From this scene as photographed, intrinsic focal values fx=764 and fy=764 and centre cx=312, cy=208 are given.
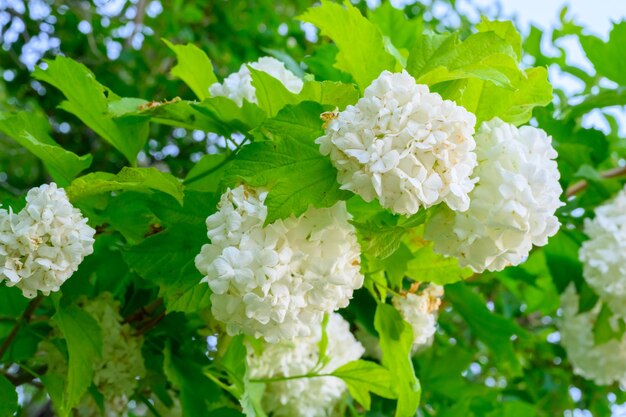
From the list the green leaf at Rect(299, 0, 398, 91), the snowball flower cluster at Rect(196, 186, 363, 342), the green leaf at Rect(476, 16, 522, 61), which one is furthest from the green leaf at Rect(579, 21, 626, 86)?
the snowball flower cluster at Rect(196, 186, 363, 342)

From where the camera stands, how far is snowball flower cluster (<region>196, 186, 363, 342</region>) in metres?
0.66

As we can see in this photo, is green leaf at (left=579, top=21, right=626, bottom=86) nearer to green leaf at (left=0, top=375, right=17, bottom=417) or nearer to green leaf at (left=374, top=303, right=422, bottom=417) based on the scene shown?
green leaf at (left=374, top=303, right=422, bottom=417)

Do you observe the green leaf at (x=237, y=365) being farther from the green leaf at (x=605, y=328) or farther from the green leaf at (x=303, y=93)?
the green leaf at (x=605, y=328)

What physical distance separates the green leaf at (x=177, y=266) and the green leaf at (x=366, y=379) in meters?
0.28

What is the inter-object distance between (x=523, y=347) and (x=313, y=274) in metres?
1.49

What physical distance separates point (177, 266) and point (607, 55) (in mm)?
704

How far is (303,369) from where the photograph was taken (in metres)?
1.10

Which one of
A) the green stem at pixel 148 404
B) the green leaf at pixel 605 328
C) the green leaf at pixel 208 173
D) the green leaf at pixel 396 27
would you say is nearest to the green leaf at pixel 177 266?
the green leaf at pixel 208 173

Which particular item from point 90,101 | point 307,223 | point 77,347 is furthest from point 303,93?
point 77,347

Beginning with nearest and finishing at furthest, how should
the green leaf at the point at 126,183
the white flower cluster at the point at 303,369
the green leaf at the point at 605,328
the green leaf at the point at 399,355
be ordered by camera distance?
the green leaf at the point at 126,183
the green leaf at the point at 399,355
the white flower cluster at the point at 303,369
the green leaf at the point at 605,328

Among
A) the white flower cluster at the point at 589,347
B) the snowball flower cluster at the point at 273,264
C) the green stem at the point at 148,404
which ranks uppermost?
the snowball flower cluster at the point at 273,264

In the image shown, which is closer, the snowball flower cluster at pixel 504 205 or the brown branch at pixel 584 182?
the snowball flower cluster at pixel 504 205

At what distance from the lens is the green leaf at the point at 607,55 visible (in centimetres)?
108

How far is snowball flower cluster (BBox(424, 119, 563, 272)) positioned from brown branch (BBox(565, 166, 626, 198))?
0.59 meters
